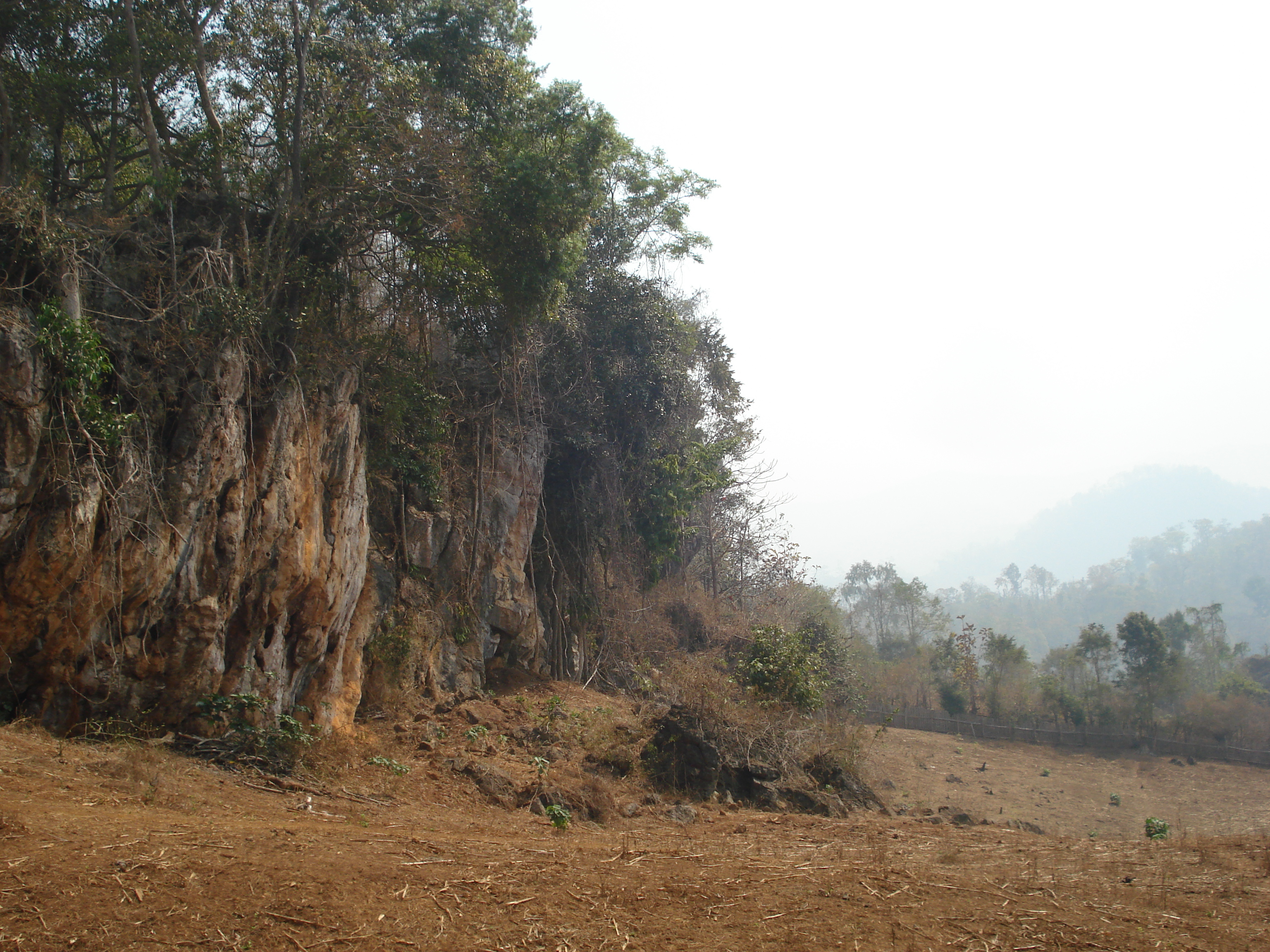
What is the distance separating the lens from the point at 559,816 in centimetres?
679

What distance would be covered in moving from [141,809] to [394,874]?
192cm

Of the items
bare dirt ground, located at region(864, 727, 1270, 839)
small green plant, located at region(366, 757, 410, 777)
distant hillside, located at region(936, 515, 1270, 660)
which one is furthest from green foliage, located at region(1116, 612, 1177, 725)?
distant hillside, located at region(936, 515, 1270, 660)

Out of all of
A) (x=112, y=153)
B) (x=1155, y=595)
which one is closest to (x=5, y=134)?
(x=112, y=153)

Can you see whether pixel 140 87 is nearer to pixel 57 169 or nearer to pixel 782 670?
pixel 57 169

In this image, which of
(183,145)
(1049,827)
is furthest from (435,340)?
(1049,827)

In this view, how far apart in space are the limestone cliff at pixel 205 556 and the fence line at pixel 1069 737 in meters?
19.5

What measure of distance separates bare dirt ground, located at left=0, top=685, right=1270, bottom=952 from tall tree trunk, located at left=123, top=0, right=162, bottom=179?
6206 millimetres

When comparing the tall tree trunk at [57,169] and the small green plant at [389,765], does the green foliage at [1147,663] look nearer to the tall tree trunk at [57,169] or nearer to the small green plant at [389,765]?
the small green plant at [389,765]

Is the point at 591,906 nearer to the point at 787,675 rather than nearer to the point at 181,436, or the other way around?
the point at 181,436

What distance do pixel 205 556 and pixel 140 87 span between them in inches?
218

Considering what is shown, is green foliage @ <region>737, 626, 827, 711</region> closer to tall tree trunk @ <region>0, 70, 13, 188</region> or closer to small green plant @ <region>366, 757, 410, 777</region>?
small green plant @ <region>366, 757, 410, 777</region>

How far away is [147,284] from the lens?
708 centimetres

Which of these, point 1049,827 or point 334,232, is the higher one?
point 334,232

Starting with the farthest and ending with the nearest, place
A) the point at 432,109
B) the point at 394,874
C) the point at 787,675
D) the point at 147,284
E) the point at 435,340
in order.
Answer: the point at 787,675 < the point at 435,340 < the point at 432,109 < the point at 147,284 < the point at 394,874
